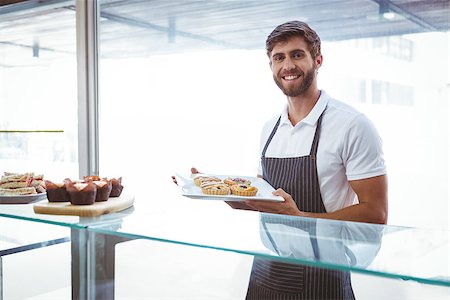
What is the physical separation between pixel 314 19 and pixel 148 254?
87.7 inches

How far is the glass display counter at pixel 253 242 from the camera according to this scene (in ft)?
3.40

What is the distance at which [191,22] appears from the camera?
145 inches

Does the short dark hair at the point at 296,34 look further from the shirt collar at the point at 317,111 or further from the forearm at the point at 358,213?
the forearm at the point at 358,213

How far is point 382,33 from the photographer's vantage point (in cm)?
300

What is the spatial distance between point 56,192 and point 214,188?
1.48ft

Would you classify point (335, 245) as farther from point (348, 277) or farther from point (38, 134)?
point (38, 134)

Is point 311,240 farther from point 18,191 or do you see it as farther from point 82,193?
point 18,191

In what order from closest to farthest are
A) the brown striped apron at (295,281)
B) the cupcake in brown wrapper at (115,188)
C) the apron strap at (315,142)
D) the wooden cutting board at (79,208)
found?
the brown striped apron at (295,281) < the wooden cutting board at (79,208) < the cupcake in brown wrapper at (115,188) < the apron strap at (315,142)

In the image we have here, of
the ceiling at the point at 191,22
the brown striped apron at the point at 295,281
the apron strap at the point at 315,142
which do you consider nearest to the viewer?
the brown striped apron at the point at 295,281

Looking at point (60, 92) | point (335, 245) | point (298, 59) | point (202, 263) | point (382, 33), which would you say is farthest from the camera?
point (60, 92)

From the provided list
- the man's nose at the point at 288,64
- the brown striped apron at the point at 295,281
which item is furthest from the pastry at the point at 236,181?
the man's nose at the point at 288,64

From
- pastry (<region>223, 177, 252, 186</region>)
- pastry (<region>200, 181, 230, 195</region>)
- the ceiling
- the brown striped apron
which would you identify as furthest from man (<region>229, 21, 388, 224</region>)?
the ceiling

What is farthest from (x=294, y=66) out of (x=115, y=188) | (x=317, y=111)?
(x=115, y=188)

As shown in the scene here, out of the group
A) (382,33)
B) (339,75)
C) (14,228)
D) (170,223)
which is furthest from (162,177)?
(170,223)
